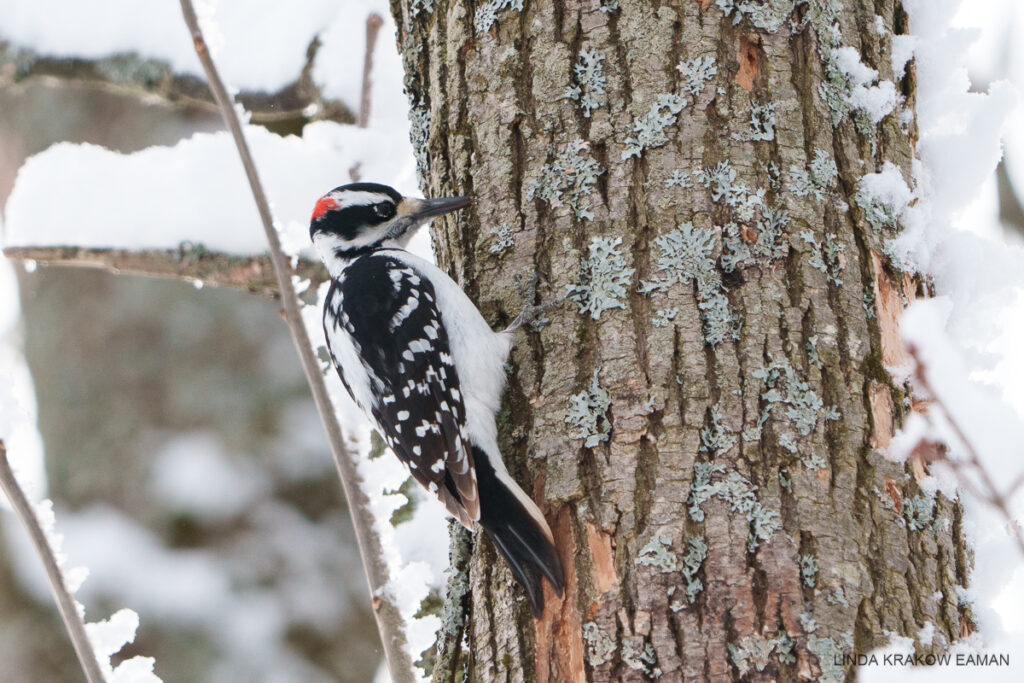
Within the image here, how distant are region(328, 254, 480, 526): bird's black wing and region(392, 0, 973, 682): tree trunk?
0.68 ft

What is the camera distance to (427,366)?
266 cm

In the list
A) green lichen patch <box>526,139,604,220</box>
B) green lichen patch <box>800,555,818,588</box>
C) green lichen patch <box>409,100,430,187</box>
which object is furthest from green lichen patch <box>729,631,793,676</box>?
green lichen patch <box>409,100,430,187</box>

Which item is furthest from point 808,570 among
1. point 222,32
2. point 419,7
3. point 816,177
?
point 222,32

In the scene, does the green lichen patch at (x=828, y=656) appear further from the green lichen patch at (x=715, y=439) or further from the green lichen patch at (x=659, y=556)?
the green lichen patch at (x=715, y=439)

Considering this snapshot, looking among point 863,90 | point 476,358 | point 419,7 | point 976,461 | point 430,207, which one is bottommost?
point 976,461

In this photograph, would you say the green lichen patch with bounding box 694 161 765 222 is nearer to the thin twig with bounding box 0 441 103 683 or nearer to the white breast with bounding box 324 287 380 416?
the white breast with bounding box 324 287 380 416

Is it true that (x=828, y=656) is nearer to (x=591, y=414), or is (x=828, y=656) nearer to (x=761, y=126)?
(x=591, y=414)

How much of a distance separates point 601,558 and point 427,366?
0.93m

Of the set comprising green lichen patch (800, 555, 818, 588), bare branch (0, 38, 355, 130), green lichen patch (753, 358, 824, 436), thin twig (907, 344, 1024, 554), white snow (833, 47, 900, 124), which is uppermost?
bare branch (0, 38, 355, 130)

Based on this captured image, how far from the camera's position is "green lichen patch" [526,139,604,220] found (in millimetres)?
2197

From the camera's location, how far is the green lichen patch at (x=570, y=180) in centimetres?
220

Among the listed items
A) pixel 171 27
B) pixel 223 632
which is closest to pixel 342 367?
pixel 171 27

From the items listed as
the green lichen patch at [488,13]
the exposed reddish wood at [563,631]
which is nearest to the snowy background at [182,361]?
the green lichen patch at [488,13]

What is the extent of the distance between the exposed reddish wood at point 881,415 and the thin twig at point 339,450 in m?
1.13
